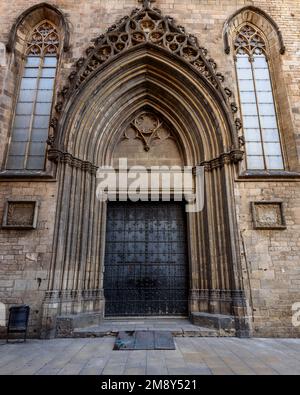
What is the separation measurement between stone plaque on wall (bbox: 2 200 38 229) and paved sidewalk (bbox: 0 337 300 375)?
8.93 ft

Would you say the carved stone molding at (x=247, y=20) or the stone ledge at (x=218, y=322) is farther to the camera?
the carved stone molding at (x=247, y=20)

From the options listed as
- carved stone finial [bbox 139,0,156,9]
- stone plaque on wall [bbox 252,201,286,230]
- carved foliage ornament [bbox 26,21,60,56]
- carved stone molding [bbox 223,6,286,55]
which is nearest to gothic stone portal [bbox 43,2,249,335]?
carved stone finial [bbox 139,0,156,9]

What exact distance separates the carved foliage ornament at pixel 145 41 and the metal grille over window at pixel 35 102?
90cm

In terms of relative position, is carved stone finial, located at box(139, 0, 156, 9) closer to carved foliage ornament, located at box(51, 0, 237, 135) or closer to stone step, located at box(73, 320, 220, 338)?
carved foliage ornament, located at box(51, 0, 237, 135)

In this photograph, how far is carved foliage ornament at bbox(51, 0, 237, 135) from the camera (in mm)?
7852

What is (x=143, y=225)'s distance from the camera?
8.05 metres

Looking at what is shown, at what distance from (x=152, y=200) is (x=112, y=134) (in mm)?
2506

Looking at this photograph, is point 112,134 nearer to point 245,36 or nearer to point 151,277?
point 151,277

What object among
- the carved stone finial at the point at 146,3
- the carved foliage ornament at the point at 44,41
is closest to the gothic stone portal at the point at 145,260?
the carved foliage ornament at the point at 44,41

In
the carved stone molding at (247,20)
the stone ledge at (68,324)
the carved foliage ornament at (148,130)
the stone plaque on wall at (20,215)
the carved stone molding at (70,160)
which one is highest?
the carved stone molding at (247,20)

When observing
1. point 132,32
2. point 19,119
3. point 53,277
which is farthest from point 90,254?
point 132,32

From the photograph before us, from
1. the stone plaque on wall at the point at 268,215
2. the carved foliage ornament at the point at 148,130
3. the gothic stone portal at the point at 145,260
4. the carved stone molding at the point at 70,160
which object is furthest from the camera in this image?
the carved foliage ornament at the point at 148,130

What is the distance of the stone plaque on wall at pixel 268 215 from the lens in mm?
6930

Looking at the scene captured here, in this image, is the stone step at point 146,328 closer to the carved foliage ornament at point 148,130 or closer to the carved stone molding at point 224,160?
the carved stone molding at point 224,160
